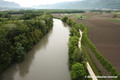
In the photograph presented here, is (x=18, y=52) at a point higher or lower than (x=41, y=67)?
higher

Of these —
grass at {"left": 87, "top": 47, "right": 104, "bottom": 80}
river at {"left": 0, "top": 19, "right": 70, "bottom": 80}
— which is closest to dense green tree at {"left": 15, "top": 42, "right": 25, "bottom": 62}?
river at {"left": 0, "top": 19, "right": 70, "bottom": 80}

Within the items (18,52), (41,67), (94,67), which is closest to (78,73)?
(94,67)

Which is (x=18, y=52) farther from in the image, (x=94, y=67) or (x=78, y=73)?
(x=94, y=67)

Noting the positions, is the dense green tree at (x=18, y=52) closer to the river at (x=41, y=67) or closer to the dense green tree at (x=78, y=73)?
the river at (x=41, y=67)

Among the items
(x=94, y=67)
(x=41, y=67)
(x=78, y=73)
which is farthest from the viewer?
(x=41, y=67)

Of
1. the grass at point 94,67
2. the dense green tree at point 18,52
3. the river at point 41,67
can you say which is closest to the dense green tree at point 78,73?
the river at point 41,67

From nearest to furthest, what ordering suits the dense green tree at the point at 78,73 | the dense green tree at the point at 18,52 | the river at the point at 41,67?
the dense green tree at the point at 78,73
the river at the point at 41,67
the dense green tree at the point at 18,52

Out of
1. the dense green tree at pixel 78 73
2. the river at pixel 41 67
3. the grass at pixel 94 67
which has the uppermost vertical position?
the dense green tree at pixel 78 73

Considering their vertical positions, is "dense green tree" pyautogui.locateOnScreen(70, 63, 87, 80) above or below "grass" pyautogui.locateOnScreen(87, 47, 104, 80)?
above

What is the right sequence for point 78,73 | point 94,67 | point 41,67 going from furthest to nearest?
point 41,67
point 94,67
point 78,73

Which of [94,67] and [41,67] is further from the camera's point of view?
[41,67]

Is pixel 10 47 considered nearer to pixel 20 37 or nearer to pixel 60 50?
pixel 20 37

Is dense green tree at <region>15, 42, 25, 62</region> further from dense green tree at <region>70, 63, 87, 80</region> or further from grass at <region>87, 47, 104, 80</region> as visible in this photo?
grass at <region>87, 47, 104, 80</region>

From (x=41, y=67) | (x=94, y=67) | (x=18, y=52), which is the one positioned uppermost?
(x=18, y=52)
